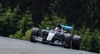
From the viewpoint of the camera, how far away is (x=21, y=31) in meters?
21.9

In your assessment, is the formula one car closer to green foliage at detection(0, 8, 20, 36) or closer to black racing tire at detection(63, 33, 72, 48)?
black racing tire at detection(63, 33, 72, 48)

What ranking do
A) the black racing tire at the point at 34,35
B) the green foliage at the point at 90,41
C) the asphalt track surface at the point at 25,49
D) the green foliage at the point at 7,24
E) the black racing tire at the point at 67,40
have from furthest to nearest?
1. the green foliage at the point at 7,24
2. the green foliage at the point at 90,41
3. the black racing tire at the point at 34,35
4. the black racing tire at the point at 67,40
5. the asphalt track surface at the point at 25,49

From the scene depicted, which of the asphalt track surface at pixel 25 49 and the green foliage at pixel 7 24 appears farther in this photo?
the green foliage at pixel 7 24

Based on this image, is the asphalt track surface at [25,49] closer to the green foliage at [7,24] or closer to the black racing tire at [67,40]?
the black racing tire at [67,40]

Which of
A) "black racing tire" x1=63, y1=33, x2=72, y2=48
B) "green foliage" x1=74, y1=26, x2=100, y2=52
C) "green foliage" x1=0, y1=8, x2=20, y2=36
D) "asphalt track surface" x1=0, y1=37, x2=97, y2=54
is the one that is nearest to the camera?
"asphalt track surface" x1=0, y1=37, x2=97, y2=54

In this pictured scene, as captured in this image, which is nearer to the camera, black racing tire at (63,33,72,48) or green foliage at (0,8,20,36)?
black racing tire at (63,33,72,48)

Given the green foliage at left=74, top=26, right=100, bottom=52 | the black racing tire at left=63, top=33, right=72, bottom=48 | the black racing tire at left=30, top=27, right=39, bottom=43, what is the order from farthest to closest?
the green foliage at left=74, top=26, right=100, bottom=52, the black racing tire at left=30, top=27, right=39, bottom=43, the black racing tire at left=63, top=33, right=72, bottom=48

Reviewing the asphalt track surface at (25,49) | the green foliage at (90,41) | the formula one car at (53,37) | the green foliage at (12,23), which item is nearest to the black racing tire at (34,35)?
the formula one car at (53,37)

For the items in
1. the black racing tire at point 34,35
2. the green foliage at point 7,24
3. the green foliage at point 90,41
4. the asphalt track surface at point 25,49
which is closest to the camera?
the asphalt track surface at point 25,49

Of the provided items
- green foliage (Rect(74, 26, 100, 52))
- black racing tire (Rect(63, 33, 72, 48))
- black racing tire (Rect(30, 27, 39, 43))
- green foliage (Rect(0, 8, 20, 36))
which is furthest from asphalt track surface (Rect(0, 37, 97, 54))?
green foliage (Rect(0, 8, 20, 36))

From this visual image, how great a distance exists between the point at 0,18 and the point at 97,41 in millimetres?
6770

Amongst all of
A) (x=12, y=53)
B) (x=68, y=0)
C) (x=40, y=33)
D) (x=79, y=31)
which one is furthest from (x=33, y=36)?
(x=68, y=0)

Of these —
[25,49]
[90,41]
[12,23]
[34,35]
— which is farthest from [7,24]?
[25,49]

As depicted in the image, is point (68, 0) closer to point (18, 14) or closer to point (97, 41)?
point (18, 14)
